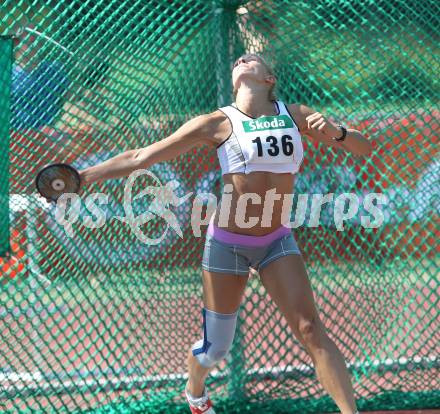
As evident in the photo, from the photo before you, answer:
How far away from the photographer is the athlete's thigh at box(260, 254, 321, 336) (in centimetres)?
397

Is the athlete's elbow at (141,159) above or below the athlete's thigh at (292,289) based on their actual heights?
above

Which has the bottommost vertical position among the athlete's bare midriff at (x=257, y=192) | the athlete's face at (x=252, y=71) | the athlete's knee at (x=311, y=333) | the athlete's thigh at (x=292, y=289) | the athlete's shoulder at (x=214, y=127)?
the athlete's knee at (x=311, y=333)

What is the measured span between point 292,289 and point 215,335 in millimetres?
547

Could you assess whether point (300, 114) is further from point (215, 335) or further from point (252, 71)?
point (215, 335)

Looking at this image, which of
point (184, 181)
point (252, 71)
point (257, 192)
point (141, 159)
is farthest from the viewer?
point (184, 181)

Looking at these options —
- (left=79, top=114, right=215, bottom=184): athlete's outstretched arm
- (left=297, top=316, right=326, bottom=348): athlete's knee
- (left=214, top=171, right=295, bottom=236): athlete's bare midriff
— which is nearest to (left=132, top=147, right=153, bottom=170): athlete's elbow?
(left=79, top=114, right=215, bottom=184): athlete's outstretched arm

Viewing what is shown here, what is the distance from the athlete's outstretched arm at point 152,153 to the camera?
3820 mm

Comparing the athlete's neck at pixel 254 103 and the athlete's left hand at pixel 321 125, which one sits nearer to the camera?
the athlete's left hand at pixel 321 125

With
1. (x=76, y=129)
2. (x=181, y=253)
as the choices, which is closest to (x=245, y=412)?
(x=181, y=253)

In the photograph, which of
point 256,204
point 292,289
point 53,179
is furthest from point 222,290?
point 53,179

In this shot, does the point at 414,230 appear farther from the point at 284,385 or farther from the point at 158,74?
the point at 158,74

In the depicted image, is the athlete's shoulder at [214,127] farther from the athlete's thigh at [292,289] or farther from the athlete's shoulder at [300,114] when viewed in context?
the athlete's thigh at [292,289]

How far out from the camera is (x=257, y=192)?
4090mm

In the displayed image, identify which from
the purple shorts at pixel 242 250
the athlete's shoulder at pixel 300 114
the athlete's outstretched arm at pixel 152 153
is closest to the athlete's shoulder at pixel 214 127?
the athlete's outstretched arm at pixel 152 153
